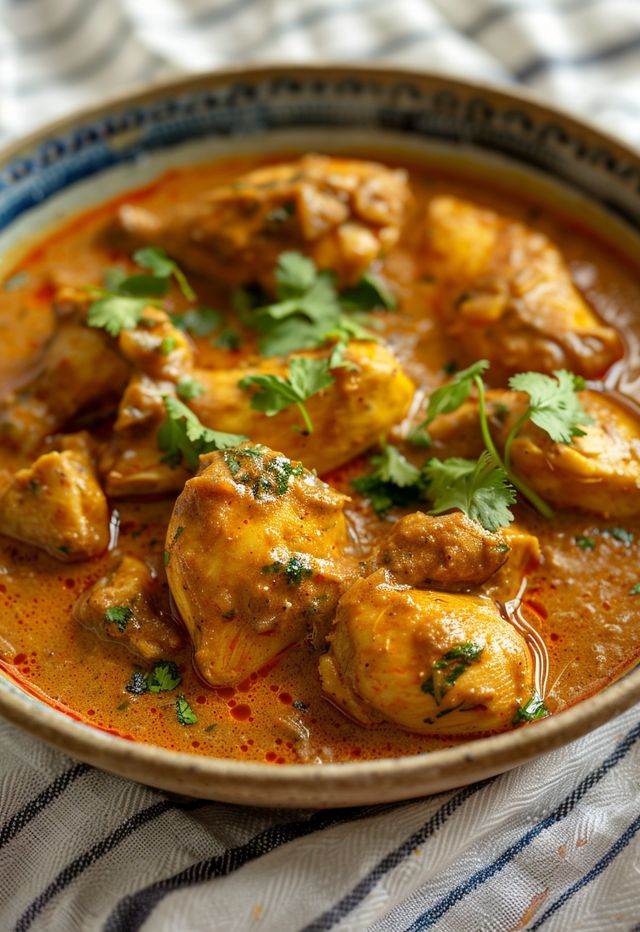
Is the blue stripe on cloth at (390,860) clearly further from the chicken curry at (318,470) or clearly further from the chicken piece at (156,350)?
the chicken piece at (156,350)

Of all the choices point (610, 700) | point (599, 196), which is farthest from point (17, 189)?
point (610, 700)

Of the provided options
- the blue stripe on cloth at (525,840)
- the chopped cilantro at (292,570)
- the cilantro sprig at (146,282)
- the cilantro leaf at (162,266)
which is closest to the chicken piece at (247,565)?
the chopped cilantro at (292,570)

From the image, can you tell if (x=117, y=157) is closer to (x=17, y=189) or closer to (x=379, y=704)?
(x=17, y=189)

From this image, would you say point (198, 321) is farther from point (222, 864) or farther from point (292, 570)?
point (222, 864)

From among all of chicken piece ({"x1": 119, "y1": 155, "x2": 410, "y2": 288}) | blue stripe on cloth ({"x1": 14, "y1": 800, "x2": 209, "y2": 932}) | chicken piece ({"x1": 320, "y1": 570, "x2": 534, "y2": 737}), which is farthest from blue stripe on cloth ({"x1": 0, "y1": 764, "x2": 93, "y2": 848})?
chicken piece ({"x1": 119, "y1": 155, "x2": 410, "y2": 288})

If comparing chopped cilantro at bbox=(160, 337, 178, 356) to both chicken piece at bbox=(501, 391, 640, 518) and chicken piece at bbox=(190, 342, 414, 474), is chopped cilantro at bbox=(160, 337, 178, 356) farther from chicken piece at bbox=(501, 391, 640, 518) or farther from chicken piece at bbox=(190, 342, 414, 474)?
chicken piece at bbox=(501, 391, 640, 518)

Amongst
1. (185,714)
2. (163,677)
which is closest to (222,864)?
(185,714)
